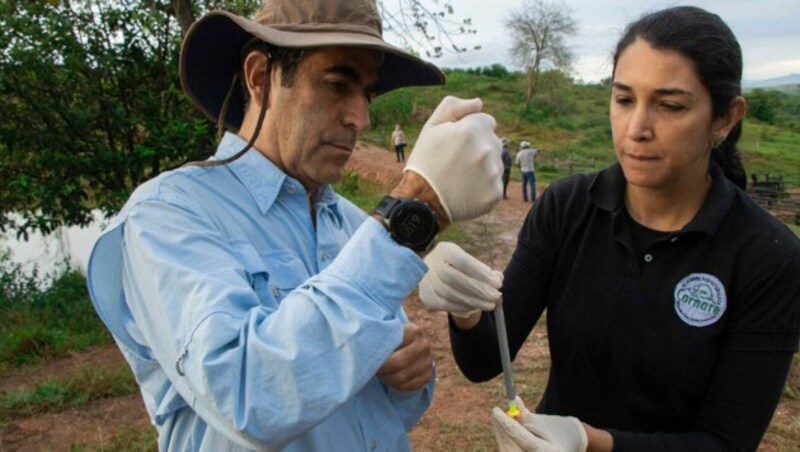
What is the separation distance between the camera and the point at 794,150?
33.3 m

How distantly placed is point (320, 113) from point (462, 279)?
543mm

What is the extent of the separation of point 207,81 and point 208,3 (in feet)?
15.5

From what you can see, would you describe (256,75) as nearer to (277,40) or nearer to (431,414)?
(277,40)

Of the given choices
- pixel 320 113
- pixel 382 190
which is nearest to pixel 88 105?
pixel 320 113

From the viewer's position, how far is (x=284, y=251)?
58.1 inches

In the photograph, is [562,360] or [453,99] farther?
[562,360]

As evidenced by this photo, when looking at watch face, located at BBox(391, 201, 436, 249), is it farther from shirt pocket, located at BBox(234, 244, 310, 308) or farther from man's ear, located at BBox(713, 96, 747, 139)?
man's ear, located at BBox(713, 96, 747, 139)

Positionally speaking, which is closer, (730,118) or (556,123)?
(730,118)

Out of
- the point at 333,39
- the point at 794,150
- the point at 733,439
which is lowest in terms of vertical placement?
the point at 794,150

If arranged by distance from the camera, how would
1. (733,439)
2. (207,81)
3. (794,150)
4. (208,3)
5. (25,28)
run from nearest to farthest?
1. (733,439)
2. (207,81)
3. (25,28)
4. (208,3)
5. (794,150)

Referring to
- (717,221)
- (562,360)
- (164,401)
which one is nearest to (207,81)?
(164,401)

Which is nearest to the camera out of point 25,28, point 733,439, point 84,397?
point 733,439

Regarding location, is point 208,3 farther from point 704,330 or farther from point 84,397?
point 704,330

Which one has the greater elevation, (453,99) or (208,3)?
(208,3)
